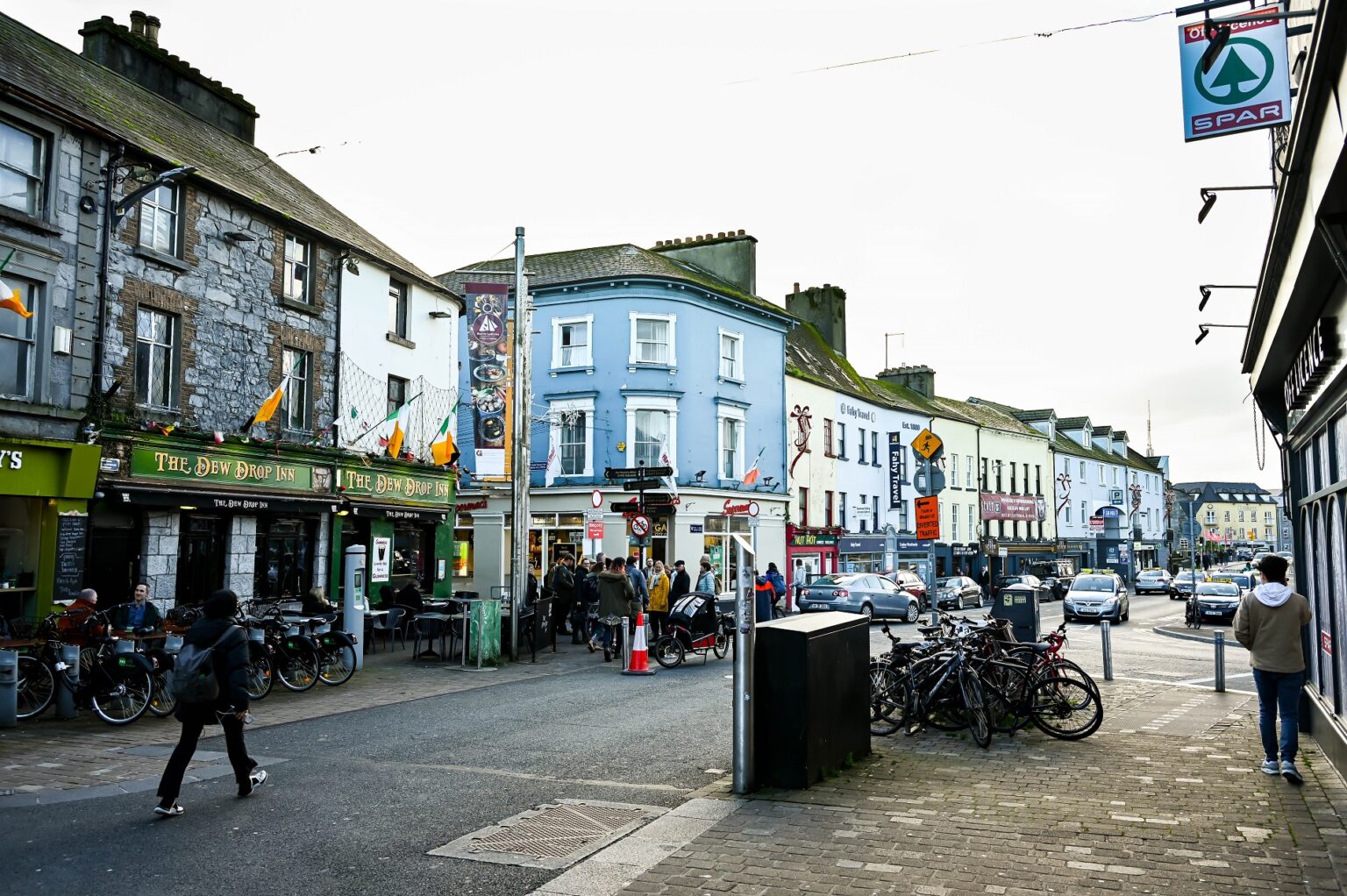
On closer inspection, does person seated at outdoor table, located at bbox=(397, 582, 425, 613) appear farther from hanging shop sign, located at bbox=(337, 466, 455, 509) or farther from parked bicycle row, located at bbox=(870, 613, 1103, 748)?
parked bicycle row, located at bbox=(870, 613, 1103, 748)

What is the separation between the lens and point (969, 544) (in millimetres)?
55812

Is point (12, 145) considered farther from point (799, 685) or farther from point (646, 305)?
point (646, 305)

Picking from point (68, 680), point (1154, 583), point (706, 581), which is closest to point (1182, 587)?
point (1154, 583)

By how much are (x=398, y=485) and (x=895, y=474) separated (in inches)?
1141

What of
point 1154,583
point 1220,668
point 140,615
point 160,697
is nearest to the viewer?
point 160,697

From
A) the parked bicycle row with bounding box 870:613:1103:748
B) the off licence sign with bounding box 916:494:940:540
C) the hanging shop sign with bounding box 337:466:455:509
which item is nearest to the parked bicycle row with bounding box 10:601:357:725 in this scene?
the parked bicycle row with bounding box 870:613:1103:748

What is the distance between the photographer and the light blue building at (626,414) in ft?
114

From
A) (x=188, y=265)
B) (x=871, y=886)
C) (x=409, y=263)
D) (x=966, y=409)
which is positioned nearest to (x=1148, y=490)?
(x=966, y=409)

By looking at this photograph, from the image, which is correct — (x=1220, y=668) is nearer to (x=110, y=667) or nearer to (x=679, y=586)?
(x=679, y=586)

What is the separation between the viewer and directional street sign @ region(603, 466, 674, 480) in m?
33.5

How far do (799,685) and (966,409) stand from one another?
2213 inches

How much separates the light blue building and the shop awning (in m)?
13.5

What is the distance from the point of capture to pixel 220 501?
725 inches

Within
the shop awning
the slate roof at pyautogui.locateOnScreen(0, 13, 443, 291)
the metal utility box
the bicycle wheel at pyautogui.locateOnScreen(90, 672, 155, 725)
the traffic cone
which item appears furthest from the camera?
the shop awning
